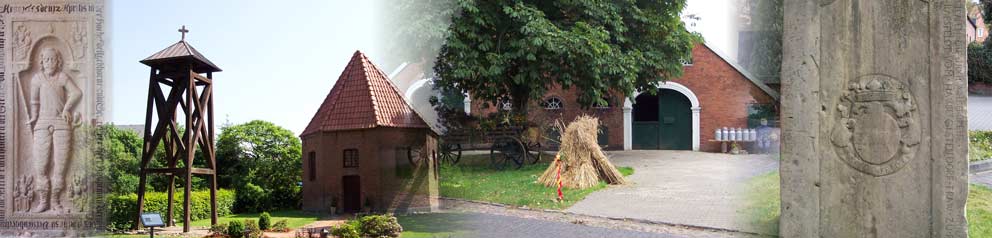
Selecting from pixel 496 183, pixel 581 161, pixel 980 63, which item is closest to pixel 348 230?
pixel 496 183

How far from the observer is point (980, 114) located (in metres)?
14.0

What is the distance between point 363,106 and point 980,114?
15.0 meters

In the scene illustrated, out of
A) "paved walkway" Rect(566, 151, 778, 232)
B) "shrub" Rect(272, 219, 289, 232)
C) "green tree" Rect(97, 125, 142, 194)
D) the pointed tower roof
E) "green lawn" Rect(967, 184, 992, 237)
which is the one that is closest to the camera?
"shrub" Rect(272, 219, 289, 232)

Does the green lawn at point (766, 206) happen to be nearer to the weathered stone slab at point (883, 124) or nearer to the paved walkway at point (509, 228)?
the weathered stone slab at point (883, 124)

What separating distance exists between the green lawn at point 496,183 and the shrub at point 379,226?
0.99 ft

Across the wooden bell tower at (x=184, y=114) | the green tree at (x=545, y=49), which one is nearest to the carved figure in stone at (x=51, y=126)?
the wooden bell tower at (x=184, y=114)

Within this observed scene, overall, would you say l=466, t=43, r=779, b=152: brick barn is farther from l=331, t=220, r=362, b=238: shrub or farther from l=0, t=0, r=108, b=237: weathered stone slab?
l=0, t=0, r=108, b=237: weathered stone slab

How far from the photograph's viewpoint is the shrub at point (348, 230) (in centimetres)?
326

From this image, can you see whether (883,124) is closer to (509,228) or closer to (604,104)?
(604,104)

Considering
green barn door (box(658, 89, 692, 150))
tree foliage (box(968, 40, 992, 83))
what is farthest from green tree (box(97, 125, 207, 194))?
tree foliage (box(968, 40, 992, 83))

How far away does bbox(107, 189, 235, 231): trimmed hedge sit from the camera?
3.53 m

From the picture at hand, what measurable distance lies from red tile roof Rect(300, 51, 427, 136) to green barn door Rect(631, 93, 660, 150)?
1087 mm

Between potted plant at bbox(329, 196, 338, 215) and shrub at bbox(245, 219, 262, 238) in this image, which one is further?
shrub at bbox(245, 219, 262, 238)

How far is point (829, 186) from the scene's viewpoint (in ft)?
15.3
